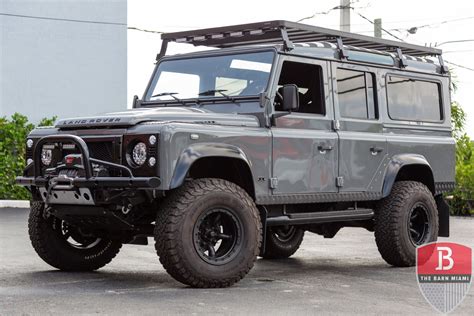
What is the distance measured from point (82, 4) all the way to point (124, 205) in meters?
20.5

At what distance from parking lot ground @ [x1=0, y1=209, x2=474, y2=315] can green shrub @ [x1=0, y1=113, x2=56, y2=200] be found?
7687 millimetres

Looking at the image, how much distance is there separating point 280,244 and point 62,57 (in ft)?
56.8

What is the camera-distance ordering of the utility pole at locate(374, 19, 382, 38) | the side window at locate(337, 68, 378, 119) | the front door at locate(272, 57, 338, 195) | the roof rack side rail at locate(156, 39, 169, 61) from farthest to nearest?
the utility pole at locate(374, 19, 382, 38) → the roof rack side rail at locate(156, 39, 169, 61) → the side window at locate(337, 68, 378, 119) → the front door at locate(272, 57, 338, 195)

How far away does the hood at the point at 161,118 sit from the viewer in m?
8.55

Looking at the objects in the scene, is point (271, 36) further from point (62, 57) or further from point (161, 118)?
point (62, 57)

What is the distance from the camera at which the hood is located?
28.1ft

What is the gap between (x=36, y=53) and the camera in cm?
2706

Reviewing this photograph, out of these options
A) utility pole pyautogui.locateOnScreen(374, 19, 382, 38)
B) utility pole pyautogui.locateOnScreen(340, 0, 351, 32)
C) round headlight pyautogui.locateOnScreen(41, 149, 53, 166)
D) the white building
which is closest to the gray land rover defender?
round headlight pyautogui.locateOnScreen(41, 149, 53, 166)

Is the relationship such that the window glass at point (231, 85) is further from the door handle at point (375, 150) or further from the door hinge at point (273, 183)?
the door handle at point (375, 150)

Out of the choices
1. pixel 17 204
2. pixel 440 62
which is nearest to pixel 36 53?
pixel 17 204

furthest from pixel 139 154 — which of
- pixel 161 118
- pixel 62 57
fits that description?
pixel 62 57

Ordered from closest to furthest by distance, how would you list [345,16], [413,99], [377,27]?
[413,99], [345,16], [377,27]

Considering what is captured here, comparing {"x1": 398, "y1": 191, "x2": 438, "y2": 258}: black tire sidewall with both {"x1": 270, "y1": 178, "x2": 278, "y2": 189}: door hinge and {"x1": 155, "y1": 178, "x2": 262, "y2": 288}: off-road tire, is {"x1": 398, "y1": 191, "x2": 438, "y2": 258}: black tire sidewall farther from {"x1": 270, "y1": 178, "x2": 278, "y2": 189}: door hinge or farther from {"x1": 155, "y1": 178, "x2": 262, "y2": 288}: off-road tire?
{"x1": 155, "y1": 178, "x2": 262, "y2": 288}: off-road tire

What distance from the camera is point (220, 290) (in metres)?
8.44
